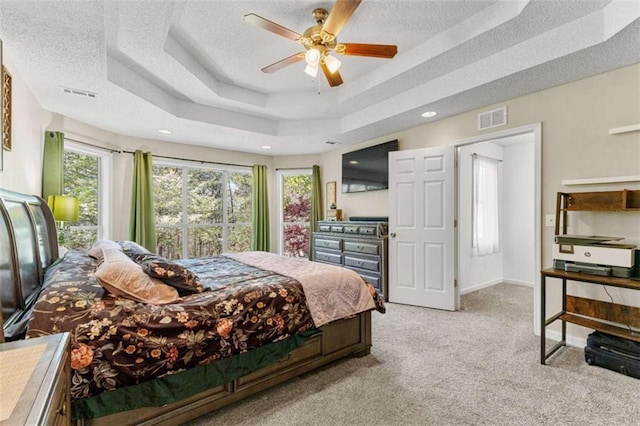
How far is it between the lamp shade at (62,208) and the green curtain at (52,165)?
37cm

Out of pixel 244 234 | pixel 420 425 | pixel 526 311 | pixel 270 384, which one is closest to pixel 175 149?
pixel 244 234

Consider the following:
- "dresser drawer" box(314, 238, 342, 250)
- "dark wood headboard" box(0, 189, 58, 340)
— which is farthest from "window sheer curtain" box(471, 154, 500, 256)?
"dark wood headboard" box(0, 189, 58, 340)

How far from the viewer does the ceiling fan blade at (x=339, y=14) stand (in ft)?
5.84

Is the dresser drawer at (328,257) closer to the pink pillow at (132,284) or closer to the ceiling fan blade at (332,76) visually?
the ceiling fan blade at (332,76)

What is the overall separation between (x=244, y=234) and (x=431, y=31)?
4.49 m

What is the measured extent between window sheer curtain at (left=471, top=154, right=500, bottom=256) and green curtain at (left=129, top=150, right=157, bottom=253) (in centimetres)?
493

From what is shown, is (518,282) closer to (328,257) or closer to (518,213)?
(518,213)

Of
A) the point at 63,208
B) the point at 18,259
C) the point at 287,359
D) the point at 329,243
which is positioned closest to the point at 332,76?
the point at 287,359

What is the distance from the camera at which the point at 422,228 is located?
382 cm

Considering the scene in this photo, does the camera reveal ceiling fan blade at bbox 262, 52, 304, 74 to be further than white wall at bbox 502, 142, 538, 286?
No

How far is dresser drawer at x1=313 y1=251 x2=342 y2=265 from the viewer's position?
4.61 meters

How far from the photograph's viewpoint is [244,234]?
5777 millimetres

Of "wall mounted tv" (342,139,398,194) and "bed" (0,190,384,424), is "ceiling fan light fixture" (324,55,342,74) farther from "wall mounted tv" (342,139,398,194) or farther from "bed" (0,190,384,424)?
"wall mounted tv" (342,139,398,194)

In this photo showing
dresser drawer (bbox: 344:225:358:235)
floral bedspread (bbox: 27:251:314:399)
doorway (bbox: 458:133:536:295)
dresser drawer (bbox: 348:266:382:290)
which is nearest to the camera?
floral bedspread (bbox: 27:251:314:399)
